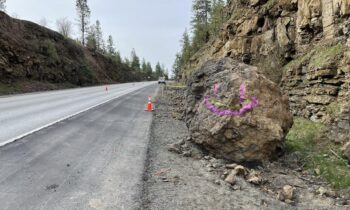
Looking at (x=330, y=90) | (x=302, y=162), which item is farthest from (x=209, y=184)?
(x=330, y=90)

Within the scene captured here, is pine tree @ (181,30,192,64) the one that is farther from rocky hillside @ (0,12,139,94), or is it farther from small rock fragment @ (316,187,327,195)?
small rock fragment @ (316,187,327,195)

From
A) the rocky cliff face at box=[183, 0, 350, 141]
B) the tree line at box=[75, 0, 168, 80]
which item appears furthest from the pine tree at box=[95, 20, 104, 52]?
the rocky cliff face at box=[183, 0, 350, 141]

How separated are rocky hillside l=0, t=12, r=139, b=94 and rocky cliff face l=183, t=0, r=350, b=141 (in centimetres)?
2162

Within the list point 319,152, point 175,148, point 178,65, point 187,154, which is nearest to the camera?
point 187,154

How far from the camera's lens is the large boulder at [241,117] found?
6.57m

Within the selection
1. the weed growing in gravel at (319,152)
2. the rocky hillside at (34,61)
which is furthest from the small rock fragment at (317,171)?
the rocky hillside at (34,61)

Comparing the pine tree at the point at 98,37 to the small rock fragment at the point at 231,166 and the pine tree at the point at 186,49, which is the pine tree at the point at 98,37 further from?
the small rock fragment at the point at 231,166

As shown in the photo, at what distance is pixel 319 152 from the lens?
745cm

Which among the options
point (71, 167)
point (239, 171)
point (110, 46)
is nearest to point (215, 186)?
point (239, 171)

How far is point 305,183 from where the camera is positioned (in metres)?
5.79

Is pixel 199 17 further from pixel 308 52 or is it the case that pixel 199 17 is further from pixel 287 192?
pixel 287 192

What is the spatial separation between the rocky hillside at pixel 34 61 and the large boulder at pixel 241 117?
23452mm

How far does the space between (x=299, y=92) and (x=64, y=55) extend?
4170 cm

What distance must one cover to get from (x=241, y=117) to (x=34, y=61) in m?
33.1
